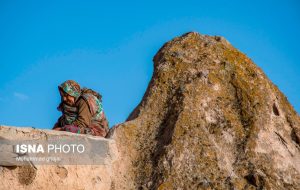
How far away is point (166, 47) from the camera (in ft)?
35.5

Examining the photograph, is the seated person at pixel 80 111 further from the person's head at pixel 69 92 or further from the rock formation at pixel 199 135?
the rock formation at pixel 199 135

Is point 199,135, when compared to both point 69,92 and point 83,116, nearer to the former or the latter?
point 83,116

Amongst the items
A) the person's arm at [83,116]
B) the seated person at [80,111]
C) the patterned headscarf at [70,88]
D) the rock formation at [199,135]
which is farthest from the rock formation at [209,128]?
the patterned headscarf at [70,88]

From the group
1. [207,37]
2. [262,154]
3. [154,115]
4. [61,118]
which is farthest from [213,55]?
[61,118]

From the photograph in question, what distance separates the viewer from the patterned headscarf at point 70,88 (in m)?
10.8

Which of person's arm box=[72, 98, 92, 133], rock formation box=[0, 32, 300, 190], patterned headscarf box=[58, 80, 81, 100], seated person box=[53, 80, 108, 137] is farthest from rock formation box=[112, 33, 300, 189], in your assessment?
patterned headscarf box=[58, 80, 81, 100]

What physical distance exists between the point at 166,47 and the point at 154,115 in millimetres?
1603

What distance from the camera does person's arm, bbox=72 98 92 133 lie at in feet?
32.9

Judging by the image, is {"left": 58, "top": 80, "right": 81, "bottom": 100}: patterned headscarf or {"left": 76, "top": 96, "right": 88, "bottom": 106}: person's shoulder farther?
{"left": 58, "top": 80, "right": 81, "bottom": 100}: patterned headscarf

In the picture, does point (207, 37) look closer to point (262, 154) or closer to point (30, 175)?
point (262, 154)

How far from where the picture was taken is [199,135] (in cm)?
898

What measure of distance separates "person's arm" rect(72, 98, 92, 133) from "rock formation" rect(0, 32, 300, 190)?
727 millimetres

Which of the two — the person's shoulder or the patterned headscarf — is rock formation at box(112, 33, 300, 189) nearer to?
the person's shoulder

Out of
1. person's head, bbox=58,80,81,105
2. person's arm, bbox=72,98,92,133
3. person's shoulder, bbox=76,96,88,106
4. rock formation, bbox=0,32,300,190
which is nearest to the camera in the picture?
rock formation, bbox=0,32,300,190
